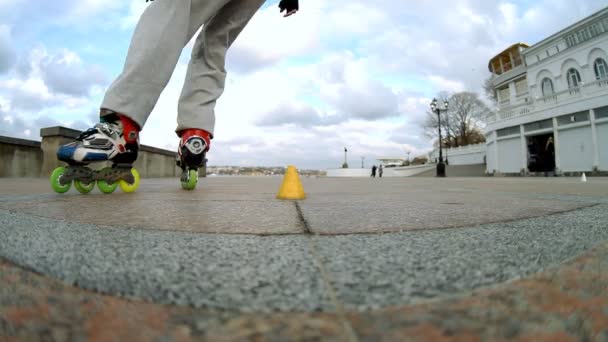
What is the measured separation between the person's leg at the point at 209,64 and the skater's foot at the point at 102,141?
0.44 m

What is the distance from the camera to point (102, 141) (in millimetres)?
1861

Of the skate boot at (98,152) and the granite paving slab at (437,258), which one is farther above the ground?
the skate boot at (98,152)

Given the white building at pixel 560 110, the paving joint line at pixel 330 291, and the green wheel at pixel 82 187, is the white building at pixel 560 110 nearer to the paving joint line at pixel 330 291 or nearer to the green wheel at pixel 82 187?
the paving joint line at pixel 330 291

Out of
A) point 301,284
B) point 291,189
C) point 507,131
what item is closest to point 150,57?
point 291,189

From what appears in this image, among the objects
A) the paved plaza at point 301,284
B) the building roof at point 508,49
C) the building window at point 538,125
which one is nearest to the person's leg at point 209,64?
the paved plaza at point 301,284

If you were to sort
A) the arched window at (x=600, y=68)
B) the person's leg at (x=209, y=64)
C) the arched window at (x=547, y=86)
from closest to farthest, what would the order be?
the person's leg at (x=209, y=64) < the arched window at (x=600, y=68) < the arched window at (x=547, y=86)

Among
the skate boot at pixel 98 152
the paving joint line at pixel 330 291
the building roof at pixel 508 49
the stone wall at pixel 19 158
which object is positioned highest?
the building roof at pixel 508 49

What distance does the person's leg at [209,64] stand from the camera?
228cm

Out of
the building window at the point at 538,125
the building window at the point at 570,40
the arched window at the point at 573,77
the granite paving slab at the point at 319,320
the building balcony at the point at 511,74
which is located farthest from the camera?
the building balcony at the point at 511,74

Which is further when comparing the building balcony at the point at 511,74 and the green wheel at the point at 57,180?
the building balcony at the point at 511,74

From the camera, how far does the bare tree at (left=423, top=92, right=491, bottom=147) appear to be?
39375 mm

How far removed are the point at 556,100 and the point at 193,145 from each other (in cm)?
2422

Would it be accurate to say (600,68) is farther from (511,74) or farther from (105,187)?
(105,187)

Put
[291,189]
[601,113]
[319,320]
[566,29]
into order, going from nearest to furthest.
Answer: [319,320] < [291,189] < [601,113] < [566,29]
